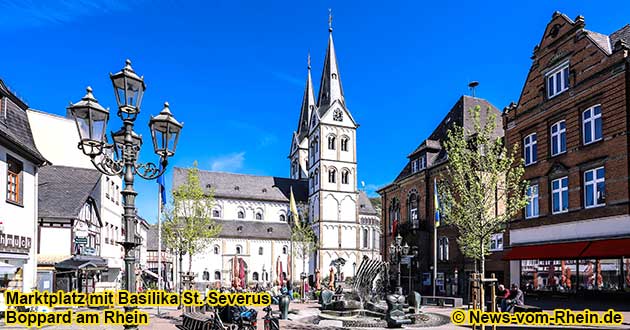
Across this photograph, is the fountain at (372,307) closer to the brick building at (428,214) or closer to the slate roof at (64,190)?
the brick building at (428,214)

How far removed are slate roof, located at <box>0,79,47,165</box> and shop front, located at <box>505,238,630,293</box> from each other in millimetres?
25494

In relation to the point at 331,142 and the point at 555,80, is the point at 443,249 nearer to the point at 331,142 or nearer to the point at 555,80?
the point at 555,80

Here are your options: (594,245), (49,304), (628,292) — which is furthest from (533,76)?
(49,304)

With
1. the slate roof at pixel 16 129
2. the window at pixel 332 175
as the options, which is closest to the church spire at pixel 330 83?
the window at pixel 332 175

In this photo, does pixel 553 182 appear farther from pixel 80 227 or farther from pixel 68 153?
pixel 68 153

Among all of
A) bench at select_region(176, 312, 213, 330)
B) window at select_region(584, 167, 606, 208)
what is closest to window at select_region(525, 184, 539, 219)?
window at select_region(584, 167, 606, 208)

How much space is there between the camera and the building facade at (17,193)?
2044cm

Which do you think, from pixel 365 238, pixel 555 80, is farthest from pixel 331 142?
pixel 555 80

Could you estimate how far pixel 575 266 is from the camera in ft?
82.2

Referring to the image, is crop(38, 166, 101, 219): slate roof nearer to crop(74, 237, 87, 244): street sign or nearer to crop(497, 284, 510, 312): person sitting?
crop(74, 237, 87, 244): street sign

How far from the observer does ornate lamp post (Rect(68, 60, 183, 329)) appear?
8.22m

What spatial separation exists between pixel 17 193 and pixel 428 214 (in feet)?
97.1

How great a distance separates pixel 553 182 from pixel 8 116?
2703 cm

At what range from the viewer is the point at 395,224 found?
42.6 m
